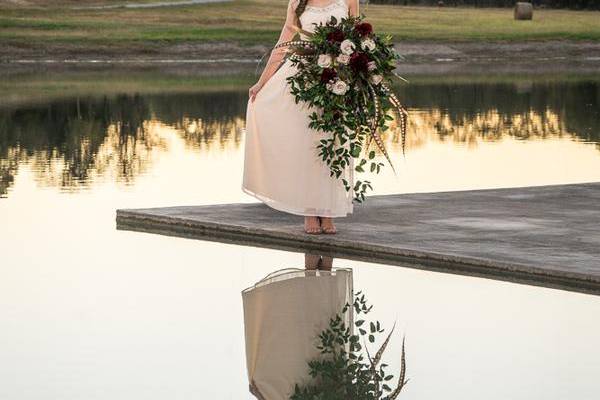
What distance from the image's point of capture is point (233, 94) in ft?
115

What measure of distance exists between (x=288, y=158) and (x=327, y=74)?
855mm

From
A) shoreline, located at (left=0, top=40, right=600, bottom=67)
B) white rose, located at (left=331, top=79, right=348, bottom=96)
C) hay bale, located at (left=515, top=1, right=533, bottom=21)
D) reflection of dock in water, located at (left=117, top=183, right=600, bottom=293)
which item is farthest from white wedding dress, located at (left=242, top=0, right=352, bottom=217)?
hay bale, located at (left=515, top=1, right=533, bottom=21)

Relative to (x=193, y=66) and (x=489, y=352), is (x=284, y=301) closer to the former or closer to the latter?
(x=489, y=352)

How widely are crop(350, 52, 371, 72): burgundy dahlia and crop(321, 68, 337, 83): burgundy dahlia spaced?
134 millimetres

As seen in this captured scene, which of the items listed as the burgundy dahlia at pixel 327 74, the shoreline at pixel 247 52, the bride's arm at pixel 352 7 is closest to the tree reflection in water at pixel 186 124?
the bride's arm at pixel 352 7

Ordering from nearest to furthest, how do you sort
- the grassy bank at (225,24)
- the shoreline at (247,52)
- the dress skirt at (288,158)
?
the dress skirt at (288,158)
the shoreline at (247,52)
the grassy bank at (225,24)

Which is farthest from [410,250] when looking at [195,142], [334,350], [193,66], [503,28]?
[503,28]

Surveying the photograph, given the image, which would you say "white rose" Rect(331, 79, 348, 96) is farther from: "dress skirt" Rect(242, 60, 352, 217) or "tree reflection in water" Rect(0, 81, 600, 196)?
"tree reflection in water" Rect(0, 81, 600, 196)

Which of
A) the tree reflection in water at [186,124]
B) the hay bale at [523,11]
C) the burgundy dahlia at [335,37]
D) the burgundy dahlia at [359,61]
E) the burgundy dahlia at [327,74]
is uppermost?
the burgundy dahlia at [335,37]

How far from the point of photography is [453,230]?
13523 millimetres

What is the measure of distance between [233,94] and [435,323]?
83.1 ft

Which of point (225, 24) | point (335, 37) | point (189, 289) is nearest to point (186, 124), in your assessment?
point (335, 37)

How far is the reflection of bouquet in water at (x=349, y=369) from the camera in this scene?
8133 mm

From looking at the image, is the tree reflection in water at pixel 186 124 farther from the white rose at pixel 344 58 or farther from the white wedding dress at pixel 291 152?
the white rose at pixel 344 58
